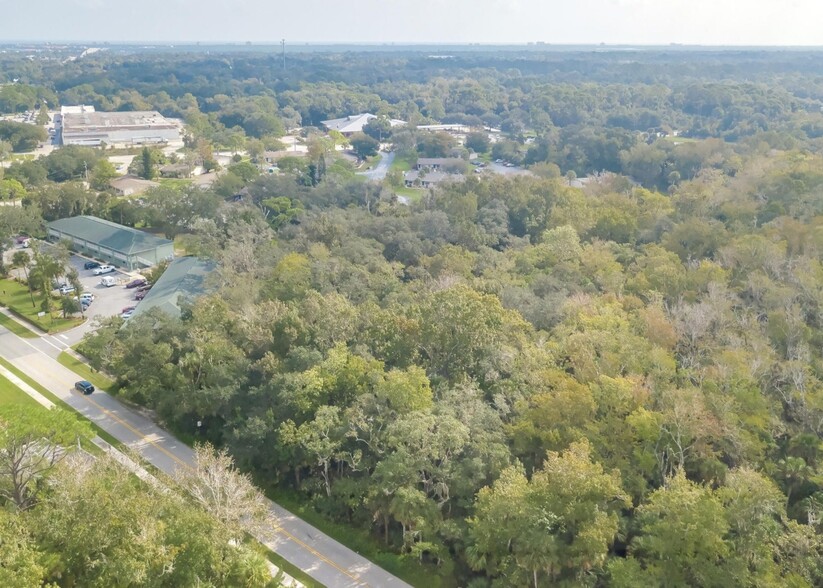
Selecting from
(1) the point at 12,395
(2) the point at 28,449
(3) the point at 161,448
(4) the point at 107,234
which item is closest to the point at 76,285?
(1) the point at 12,395

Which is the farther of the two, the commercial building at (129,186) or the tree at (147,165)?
the tree at (147,165)

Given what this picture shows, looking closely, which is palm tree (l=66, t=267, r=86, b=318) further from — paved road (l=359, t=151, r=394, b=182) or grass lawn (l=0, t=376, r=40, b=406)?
paved road (l=359, t=151, r=394, b=182)

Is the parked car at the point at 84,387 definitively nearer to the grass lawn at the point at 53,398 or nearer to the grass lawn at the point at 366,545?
the grass lawn at the point at 53,398

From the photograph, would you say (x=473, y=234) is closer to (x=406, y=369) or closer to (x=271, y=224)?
(x=271, y=224)

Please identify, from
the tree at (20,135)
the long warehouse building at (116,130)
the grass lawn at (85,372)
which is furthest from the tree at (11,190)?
the long warehouse building at (116,130)

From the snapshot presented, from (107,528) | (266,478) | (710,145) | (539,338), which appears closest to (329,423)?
(266,478)

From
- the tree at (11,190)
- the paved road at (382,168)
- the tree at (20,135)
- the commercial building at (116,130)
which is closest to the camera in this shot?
the tree at (11,190)

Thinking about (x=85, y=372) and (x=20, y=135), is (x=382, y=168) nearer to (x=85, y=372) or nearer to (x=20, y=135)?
(x=20, y=135)
